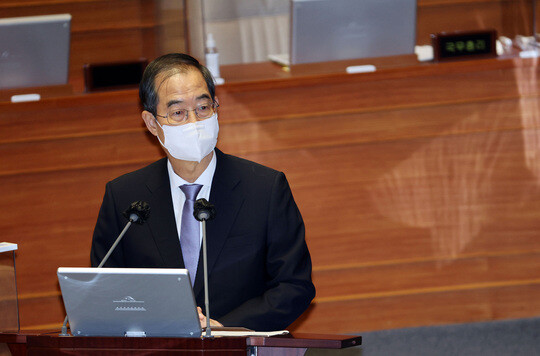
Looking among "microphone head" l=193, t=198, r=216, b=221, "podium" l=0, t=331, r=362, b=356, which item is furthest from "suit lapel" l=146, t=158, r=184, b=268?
"podium" l=0, t=331, r=362, b=356

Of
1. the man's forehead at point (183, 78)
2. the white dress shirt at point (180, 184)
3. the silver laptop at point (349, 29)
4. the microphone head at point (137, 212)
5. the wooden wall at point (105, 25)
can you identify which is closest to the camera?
the microphone head at point (137, 212)

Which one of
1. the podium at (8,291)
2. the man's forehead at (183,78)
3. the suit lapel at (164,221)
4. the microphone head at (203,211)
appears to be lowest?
the podium at (8,291)

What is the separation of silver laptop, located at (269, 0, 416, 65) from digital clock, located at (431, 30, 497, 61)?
125 millimetres

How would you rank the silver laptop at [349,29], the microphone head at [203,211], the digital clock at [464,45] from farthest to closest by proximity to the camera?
the digital clock at [464,45] < the silver laptop at [349,29] < the microphone head at [203,211]

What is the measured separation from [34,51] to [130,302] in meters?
2.15

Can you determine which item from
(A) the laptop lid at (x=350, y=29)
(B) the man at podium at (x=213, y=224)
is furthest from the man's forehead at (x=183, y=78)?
(A) the laptop lid at (x=350, y=29)

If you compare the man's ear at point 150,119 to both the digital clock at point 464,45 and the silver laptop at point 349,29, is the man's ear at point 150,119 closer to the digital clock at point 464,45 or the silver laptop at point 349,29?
the silver laptop at point 349,29

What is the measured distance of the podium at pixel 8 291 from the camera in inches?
88.6

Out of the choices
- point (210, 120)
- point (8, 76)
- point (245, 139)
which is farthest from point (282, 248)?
point (8, 76)

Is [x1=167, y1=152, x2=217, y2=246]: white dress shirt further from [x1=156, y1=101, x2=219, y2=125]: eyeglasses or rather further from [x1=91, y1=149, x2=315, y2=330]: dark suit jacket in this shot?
[x1=156, y1=101, x2=219, y2=125]: eyeglasses

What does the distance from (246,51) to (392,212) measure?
1.85 m

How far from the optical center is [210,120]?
86.8 inches

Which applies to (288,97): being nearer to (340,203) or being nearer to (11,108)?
(340,203)

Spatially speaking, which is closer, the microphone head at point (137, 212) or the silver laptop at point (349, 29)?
the microphone head at point (137, 212)
